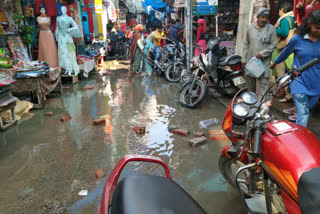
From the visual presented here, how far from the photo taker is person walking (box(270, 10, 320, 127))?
2838 millimetres

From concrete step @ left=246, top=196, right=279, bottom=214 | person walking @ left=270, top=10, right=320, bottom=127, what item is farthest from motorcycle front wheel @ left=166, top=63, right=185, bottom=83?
concrete step @ left=246, top=196, right=279, bottom=214

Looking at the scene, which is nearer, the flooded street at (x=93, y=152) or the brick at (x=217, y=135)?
the flooded street at (x=93, y=152)

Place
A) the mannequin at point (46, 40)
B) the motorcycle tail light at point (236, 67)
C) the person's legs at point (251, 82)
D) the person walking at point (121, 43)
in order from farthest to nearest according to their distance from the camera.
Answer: the person walking at point (121, 43) < the mannequin at point (46, 40) < the motorcycle tail light at point (236, 67) < the person's legs at point (251, 82)

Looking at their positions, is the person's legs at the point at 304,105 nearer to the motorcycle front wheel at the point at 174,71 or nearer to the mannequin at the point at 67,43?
the motorcycle front wheel at the point at 174,71

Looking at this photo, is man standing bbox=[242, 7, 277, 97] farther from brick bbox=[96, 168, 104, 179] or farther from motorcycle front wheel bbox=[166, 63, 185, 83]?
motorcycle front wheel bbox=[166, 63, 185, 83]

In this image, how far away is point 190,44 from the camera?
7.82m

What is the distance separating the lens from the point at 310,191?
3.83 feet

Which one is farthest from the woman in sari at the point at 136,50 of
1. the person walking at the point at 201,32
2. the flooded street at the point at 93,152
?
the flooded street at the point at 93,152

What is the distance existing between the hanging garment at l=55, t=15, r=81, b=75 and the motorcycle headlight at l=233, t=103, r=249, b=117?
7.23m

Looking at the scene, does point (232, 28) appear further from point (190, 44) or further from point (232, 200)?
point (232, 200)

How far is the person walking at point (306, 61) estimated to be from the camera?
9.31 ft

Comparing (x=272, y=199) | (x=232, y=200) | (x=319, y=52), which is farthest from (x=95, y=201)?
(x=319, y=52)

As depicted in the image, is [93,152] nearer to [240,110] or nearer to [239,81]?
[240,110]

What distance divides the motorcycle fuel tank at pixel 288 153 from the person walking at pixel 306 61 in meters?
1.59
